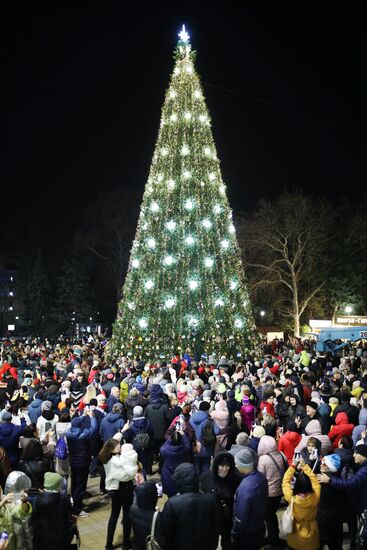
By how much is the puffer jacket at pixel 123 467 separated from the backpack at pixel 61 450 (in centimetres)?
190

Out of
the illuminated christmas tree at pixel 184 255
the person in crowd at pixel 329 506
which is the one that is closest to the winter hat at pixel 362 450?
the person in crowd at pixel 329 506

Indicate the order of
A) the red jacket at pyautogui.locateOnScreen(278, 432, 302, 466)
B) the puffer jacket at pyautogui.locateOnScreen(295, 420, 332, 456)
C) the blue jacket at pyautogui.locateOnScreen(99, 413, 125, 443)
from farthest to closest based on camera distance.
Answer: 1. the blue jacket at pyautogui.locateOnScreen(99, 413, 125, 443)
2. the red jacket at pyautogui.locateOnScreen(278, 432, 302, 466)
3. the puffer jacket at pyautogui.locateOnScreen(295, 420, 332, 456)

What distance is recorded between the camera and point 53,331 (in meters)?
43.6

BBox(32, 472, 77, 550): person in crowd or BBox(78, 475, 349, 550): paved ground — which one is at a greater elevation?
BBox(32, 472, 77, 550): person in crowd

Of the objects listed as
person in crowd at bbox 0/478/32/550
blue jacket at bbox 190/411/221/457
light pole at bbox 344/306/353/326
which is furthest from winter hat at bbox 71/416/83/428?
light pole at bbox 344/306/353/326

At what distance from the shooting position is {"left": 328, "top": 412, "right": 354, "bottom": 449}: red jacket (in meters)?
8.09

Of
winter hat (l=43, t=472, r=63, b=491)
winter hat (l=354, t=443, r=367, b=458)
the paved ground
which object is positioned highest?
winter hat (l=354, t=443, r=367, b=458)

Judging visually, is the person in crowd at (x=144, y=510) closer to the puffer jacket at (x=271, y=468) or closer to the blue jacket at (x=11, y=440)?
the puffer jacket at (x=271, y=468)

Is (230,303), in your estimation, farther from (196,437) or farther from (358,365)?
(196,437)

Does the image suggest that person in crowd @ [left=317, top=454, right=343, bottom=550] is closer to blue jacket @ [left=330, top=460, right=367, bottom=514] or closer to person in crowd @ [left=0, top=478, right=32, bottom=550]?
blue jacket @ [left=330, top=460, right=367, bottom=514]

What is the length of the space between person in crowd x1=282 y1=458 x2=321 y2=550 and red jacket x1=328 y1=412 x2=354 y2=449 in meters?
2.90

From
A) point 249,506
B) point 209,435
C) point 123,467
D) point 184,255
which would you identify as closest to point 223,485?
point 249,506

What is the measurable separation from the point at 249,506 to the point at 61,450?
154 inches

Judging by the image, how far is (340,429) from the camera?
8109mm
